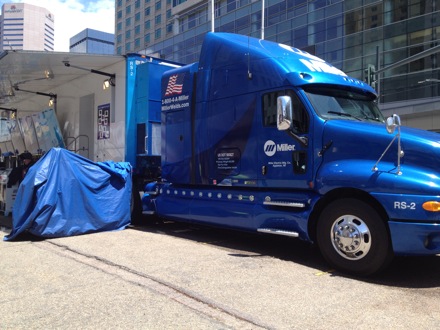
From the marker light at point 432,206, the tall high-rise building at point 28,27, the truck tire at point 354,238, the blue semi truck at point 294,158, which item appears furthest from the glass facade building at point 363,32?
the marker light at point 432,206

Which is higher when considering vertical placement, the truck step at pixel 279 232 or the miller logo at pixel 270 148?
the miller logo at pixel 270 148

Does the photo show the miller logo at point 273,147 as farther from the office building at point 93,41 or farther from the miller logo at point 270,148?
the office building at point 93,41

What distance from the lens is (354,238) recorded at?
484cm

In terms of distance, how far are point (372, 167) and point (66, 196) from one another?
530 centimetres

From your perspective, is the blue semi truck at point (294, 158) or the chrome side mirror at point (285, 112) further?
the chrome side mirror at point (285, 112)

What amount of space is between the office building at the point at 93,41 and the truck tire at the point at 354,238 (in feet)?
370

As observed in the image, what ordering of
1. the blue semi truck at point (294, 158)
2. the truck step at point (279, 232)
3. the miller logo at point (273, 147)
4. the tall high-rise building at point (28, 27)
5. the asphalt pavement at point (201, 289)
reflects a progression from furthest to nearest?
the tall high-rise building at point (28, 27)
the miller logo at point (273, 147)
the truck step at point (279, 232)
the blue semi truck at point (294, 158)
the asphalt pavement at point (201, 289)

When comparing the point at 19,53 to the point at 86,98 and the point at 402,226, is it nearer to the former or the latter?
the point at 86,98

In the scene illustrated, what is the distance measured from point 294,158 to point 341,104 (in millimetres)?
1068

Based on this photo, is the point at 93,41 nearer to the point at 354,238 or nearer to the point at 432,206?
the point at 354,238

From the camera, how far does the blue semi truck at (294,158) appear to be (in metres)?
4.61

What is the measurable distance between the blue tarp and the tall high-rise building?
617 cm

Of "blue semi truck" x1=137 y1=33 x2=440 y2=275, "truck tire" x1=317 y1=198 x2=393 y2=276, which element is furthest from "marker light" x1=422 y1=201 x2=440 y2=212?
"truck tire" x1=317 y1=198 x2=393 y2=276

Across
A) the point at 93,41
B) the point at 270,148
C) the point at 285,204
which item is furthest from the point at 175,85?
the point at 93,41
